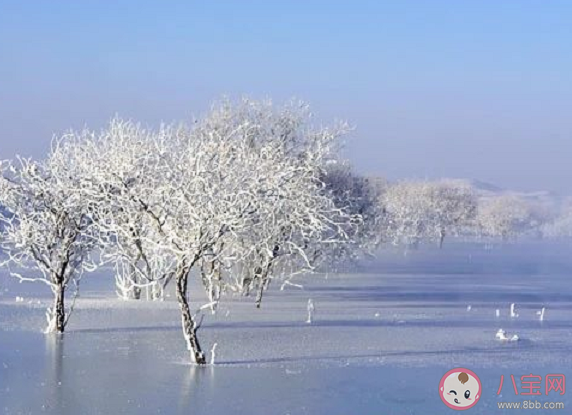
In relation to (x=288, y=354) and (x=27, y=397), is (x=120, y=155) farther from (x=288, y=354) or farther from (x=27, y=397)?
(x=27, y=397)

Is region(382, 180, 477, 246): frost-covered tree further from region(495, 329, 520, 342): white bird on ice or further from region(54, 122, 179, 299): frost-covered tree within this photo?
region(495, 329, 520, 342): white bird on ice

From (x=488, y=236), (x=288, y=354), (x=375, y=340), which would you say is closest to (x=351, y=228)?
(x=375, y=340)

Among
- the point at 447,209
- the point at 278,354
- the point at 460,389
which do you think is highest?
the point at 447,209

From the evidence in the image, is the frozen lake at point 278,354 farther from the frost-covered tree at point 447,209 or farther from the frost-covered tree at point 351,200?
the frost-covered tree at point 447,209

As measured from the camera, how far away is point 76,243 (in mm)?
28750

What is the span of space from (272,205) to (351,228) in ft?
87.8

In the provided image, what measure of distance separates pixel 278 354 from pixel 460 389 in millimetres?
5480

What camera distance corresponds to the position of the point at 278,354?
79.3 feet

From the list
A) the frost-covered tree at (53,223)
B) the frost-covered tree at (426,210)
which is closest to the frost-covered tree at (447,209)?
the frost-covered tree at (426,210)

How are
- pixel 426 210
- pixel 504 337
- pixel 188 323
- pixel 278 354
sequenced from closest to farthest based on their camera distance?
pixel 188 323 → pixel 278 354 → pixel 504 337 → pixel 426 210

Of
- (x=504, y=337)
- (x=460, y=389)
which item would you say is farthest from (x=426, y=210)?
(x=460, y=389)

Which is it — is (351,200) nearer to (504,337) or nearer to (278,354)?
(504,337)

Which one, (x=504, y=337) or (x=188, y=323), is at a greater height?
(x=188, y=323)

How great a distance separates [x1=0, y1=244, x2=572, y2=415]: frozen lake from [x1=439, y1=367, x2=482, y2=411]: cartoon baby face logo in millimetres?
236
